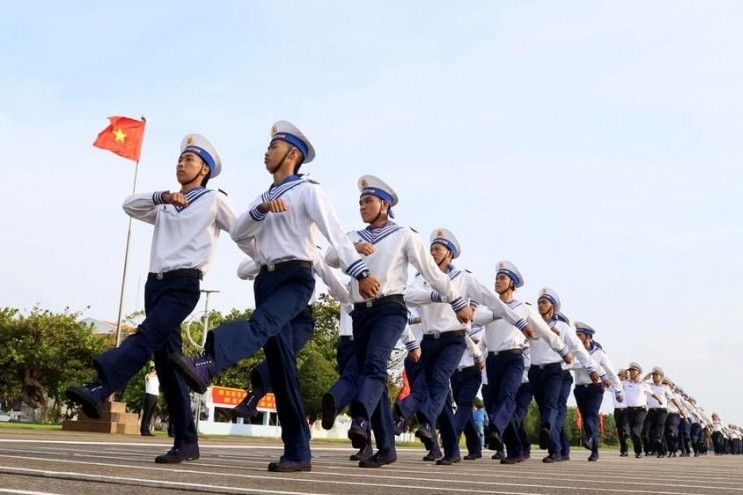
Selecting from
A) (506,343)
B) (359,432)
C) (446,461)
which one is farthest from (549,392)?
(359,432)

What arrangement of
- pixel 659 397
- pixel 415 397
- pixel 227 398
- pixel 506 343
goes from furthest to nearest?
pixel 227 398 → pixel 659 397 → pixel 506 343 → pixel 415 397

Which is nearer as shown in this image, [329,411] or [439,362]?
[329,411]

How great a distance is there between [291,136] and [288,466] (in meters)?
2.26

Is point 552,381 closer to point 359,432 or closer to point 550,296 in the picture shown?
point 550,296

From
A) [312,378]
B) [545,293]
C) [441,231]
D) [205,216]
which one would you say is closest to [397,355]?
[312,378]

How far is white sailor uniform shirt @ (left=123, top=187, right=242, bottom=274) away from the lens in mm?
6395

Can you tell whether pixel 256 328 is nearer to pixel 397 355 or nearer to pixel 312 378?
pixel 312 378

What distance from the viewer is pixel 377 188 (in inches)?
312

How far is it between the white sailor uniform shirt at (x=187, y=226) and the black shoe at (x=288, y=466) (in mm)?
1500

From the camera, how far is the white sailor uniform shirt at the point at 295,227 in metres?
5.91

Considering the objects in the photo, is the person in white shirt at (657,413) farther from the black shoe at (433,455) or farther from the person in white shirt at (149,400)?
the black shoe at (433,455)

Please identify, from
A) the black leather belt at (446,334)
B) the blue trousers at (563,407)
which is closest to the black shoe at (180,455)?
the black leather belt at (446,334)

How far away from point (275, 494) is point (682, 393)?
28789 millimetres

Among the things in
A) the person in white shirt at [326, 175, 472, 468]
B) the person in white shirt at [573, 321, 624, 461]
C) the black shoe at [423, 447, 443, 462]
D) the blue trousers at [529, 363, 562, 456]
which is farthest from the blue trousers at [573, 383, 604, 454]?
the person in white shirt at [326, 175, 472, 468]
